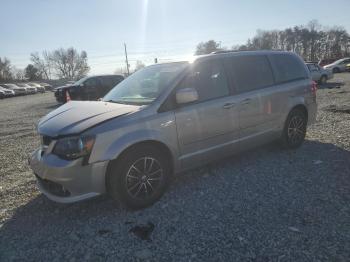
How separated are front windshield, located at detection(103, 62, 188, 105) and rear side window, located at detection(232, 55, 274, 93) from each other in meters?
0.95

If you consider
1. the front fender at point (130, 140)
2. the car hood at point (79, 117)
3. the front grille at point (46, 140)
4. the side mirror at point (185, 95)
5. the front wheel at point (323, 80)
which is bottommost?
the front wheel at point (323, 80)

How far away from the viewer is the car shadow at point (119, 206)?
11.4 ft

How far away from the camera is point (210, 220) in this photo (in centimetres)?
346

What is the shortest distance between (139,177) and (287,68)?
364 cm

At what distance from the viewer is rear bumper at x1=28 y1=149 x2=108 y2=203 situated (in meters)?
3.30

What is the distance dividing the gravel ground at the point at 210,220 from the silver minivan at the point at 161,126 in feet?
1.22

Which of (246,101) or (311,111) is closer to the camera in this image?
(246,101)

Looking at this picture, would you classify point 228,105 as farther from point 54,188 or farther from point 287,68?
point 54,188

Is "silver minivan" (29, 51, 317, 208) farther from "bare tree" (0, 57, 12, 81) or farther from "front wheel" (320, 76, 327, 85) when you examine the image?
"bare tree" (0, 57, 12, 81)

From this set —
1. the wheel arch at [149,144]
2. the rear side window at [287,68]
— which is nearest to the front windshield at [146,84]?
the wheel arch at [149,144]

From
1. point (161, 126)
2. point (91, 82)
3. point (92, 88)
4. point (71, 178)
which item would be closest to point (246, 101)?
point (161, 126)

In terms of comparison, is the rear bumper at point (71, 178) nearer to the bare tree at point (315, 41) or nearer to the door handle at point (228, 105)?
the door handle at point (228, 105)

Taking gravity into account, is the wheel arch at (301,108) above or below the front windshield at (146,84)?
below

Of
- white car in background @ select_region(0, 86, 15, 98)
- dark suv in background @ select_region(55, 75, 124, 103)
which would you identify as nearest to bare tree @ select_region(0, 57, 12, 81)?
white car in background @ select_region(0, 86, 15, 98)
